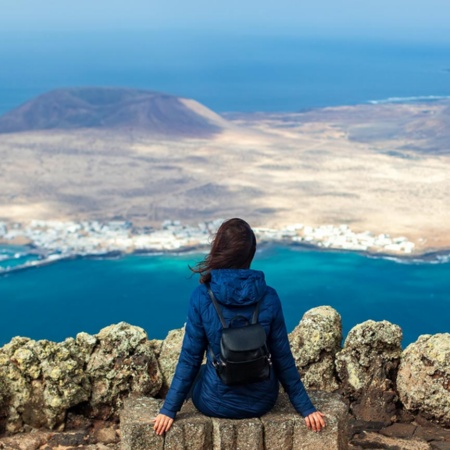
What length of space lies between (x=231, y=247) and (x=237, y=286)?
6.1 inches

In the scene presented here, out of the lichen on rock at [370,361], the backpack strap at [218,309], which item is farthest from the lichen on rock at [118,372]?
the backpack strap at [218,309]

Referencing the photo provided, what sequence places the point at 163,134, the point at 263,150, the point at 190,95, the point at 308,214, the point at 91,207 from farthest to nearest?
the point at 190,95 < the point at 163,134 < the point at 263,150 < the point at 91,207 < the point at 308,214

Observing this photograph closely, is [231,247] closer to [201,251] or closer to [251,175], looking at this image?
[201,251]

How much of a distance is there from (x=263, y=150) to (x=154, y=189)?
311 inches

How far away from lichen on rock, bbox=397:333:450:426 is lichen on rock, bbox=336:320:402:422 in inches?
2.8

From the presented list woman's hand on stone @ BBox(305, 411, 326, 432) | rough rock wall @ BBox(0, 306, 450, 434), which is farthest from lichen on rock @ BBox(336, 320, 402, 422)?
woman's hand on stone @ BBox(305, 411, 326, 432)

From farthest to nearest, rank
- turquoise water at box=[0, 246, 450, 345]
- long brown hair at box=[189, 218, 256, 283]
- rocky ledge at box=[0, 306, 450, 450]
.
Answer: turquoise water at box=[0, 246, 450, 345] < rocky ledge at box=[0, 306, 450, 450] < long brown hair at box=[189, 218, 256, 283]

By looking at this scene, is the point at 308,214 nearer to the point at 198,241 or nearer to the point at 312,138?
the point at 198,241

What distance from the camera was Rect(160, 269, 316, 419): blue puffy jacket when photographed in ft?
9.70

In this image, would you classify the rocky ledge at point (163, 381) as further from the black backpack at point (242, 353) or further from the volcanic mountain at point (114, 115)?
the volcanic mountain at point (114, 115)

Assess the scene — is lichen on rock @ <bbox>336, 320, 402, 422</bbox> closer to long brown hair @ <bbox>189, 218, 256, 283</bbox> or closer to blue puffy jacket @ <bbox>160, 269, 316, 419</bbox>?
blue puffy jacket @ <bbox>160, 269, 316, 419</bbox>

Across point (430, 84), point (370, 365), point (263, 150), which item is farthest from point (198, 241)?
point (430, 84)

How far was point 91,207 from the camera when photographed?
3152 centimetres

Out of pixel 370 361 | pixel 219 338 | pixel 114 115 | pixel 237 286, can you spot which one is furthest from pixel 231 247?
pixel 114 115
